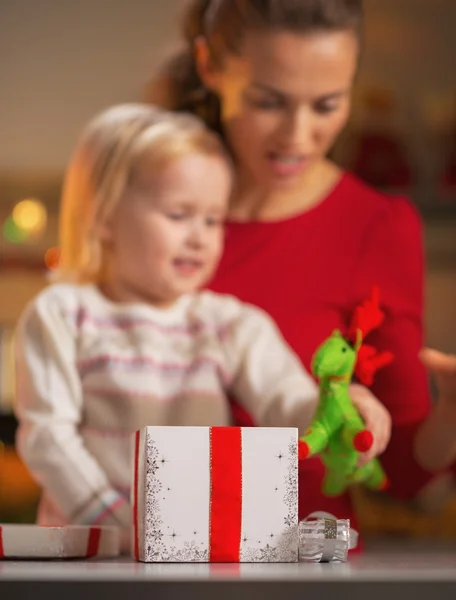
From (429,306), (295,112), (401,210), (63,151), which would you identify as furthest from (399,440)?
(63,151)

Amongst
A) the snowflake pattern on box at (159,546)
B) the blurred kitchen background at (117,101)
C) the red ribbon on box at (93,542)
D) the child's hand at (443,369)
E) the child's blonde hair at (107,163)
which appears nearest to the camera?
the snowflake pattern on box at (159,546)

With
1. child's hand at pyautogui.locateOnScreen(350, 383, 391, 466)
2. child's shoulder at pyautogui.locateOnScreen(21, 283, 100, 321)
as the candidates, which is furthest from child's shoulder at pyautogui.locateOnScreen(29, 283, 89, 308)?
child's hand at pyautogui.locateOnScreen(350, 383, 391, 466)

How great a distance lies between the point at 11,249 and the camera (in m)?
1.38

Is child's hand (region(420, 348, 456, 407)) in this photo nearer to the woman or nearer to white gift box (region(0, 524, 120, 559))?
the woman

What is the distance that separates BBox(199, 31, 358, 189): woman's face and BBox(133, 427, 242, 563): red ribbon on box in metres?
0.52

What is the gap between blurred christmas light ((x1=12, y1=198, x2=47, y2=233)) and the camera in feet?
4.40

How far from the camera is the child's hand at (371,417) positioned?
1.00m

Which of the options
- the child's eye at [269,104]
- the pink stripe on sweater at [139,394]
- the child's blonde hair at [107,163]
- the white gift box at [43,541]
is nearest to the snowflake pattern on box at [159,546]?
the white gift box at [43,541]

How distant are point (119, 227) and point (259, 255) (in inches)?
7.4

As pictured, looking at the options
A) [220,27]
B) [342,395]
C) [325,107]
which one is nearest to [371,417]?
[342,395]

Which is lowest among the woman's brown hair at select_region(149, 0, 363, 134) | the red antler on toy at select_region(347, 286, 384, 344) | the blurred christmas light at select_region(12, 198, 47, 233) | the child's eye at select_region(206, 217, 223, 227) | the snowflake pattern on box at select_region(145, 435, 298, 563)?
the snowflake pattern on box at select_region(145, 435, 298, 563)

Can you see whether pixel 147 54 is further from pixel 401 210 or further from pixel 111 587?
pixel 111 587

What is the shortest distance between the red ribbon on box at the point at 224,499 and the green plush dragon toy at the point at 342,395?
4.2 inches

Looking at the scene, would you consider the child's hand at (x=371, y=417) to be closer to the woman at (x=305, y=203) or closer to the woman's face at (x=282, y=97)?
the woman at (x=305, y=203)
